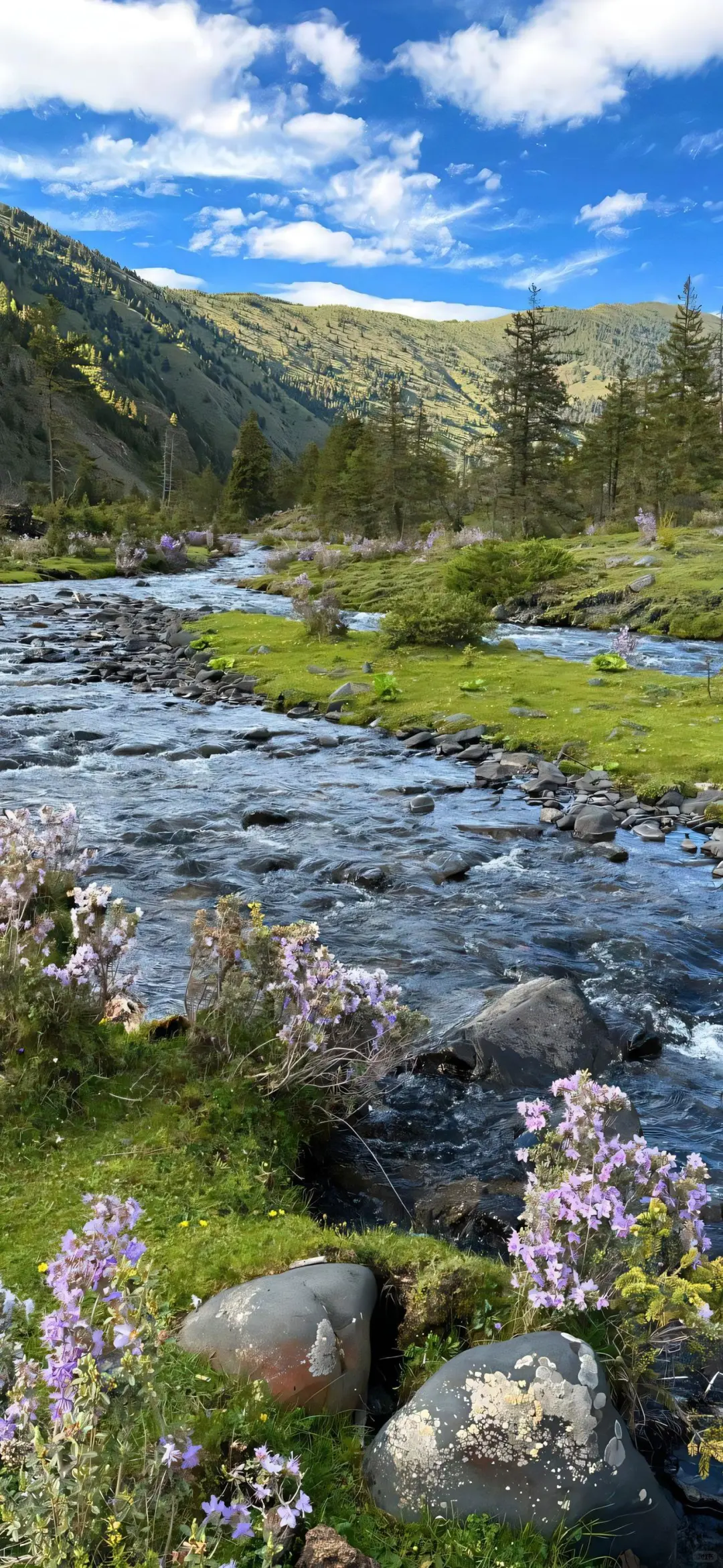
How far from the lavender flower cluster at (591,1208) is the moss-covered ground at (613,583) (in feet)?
86.3

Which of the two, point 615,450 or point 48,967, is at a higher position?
point 615,450

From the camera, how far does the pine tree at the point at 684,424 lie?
5106cm

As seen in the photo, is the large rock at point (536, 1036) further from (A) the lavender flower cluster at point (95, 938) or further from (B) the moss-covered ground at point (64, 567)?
(B) the moss-covered ground at point (64, 567)

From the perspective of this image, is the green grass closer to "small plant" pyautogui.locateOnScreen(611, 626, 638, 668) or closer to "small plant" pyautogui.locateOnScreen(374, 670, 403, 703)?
"small plant" pyautogui.locateOnScreen(374, 670, 403, 703)

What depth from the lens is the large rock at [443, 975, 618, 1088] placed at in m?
7.20

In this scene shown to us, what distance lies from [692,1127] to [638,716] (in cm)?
1230

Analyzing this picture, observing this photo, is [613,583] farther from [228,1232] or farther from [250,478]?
[250,478]

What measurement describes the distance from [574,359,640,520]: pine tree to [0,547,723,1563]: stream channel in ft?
156

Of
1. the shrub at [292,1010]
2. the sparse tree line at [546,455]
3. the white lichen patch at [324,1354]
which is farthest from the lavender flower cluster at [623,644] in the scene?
the sparse tree line at [546,455]

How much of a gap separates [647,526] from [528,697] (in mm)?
29345

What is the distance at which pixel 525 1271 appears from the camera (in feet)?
13.4

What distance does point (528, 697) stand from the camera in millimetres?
20016

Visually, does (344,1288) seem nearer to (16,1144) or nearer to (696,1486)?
(696,1486)

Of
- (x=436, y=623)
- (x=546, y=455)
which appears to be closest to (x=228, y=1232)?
(x=436, y=623)
